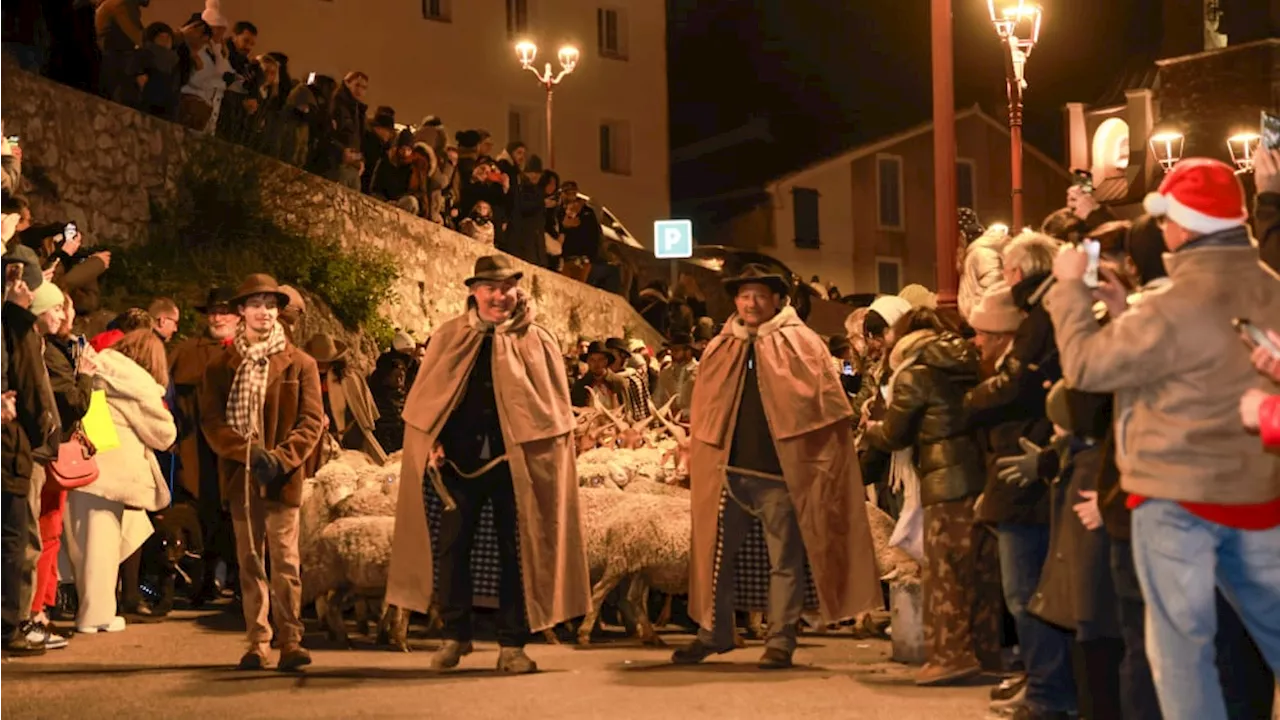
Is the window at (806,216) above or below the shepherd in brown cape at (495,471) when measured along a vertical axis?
above

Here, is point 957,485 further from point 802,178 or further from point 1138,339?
point 802,178

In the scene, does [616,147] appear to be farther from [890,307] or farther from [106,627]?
[106,627]

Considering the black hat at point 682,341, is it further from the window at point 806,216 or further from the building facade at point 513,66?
the window at point 806,216

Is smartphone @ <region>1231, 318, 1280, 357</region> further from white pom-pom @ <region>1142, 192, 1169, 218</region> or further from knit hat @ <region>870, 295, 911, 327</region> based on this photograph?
knit hat @ <region>870, 295, 911, 327</region>

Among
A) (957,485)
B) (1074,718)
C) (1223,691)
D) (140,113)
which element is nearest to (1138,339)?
(1223,691)

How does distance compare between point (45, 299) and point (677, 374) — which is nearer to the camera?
point (45, 299)

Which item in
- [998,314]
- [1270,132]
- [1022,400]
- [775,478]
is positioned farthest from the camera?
[775,478]

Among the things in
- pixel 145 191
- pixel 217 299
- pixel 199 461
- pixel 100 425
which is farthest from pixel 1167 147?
pixel 100 425

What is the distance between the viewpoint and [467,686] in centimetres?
1130

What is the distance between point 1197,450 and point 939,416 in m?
3.73

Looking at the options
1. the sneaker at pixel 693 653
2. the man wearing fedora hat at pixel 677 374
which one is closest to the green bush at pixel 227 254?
the man wearing fedora hat at pixel 677 374

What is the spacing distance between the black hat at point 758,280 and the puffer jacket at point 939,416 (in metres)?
1.96

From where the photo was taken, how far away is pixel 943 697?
10.6m

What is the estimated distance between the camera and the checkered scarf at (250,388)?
477 inches
